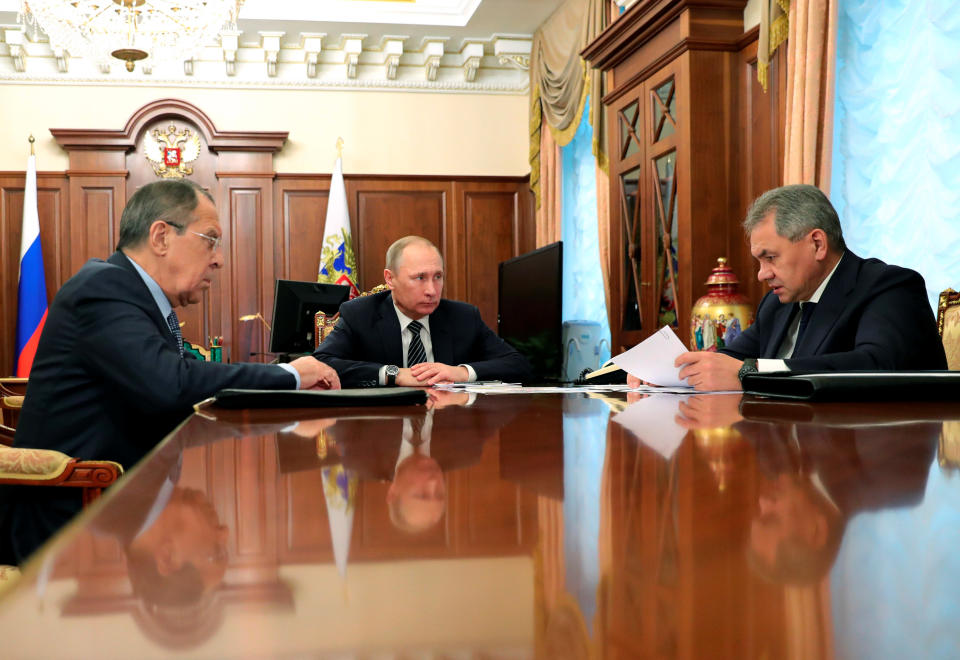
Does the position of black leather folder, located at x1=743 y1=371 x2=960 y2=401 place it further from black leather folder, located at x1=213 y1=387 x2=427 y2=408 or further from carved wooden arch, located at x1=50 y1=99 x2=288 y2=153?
carved wooden arch, located at x1=50 y1=99 x2=288 y2=153

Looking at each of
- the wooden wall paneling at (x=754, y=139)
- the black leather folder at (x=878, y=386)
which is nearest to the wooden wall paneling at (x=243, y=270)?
the wooden wall paneling at (x=754, y=139)

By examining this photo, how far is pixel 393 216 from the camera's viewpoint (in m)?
7.89

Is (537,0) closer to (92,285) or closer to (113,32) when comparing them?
(113,32)

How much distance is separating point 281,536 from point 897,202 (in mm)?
3375

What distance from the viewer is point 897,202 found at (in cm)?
329

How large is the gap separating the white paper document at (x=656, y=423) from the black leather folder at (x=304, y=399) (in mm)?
438

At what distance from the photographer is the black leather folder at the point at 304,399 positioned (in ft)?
5.03

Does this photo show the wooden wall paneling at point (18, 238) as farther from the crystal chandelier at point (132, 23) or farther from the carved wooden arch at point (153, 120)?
the crystal chandelier at point (132, 23)

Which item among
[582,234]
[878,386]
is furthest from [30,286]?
[878,386]

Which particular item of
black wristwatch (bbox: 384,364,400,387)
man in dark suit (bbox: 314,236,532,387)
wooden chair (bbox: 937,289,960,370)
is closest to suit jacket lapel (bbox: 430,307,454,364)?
man in dark suit (bbox: 314,236,532,387)

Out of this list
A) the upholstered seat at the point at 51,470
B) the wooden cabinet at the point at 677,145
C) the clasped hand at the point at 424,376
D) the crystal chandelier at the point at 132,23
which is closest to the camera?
the upholstered seat at the point at 51,470

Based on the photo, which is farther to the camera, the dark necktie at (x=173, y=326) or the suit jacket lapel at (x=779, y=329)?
the suit jacket lapel at (x=779, y=329)

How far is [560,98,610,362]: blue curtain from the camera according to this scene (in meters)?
6.58

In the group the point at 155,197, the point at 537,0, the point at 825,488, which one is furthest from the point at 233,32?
the point at 825,488
